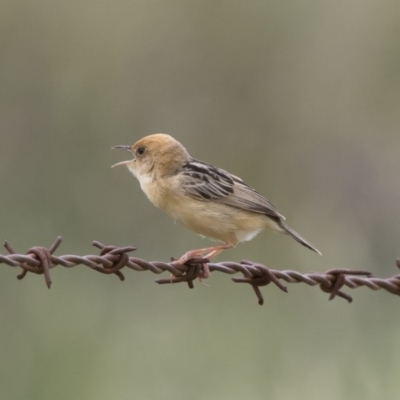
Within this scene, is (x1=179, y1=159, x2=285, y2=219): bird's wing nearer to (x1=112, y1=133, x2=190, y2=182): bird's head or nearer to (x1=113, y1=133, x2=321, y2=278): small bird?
(x1=113, y1=133, x2=321, y2=278): small bird

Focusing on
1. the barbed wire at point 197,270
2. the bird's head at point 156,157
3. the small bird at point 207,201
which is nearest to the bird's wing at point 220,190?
the small bird at point 207,201

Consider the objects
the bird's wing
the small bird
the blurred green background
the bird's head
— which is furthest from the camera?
the blurred green background

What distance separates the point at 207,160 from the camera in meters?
15.0

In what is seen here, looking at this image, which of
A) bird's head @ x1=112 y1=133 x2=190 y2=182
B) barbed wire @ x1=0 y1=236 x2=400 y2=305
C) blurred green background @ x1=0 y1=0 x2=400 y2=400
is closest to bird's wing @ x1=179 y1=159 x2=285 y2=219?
bird's head @ x1=112 y1=133 x2=190 y2=182

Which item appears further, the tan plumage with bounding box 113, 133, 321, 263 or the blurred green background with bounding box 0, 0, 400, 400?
the blurred green background with bounding box 0, 0, 400, 400

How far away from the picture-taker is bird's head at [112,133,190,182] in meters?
8.12

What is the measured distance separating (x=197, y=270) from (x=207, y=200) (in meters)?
1.66

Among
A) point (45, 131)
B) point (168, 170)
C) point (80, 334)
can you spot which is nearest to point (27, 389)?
point (80, 334)

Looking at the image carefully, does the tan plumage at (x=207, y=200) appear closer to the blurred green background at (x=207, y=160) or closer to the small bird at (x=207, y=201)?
the small bird at (x=207, y=201)

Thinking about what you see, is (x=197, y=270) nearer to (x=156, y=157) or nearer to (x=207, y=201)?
(x=207, y=201)

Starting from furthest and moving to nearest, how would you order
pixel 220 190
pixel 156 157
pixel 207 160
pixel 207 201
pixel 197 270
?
1. pixel 207 160
2. pixel 156 157
3. pixel 220 190
4. pixel 207 201
5. pixel 197 270

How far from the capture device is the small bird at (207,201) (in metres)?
7.57

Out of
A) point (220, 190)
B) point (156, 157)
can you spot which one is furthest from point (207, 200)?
point (156, 157)

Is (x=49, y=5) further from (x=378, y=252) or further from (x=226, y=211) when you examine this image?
(x=226, y=211)
